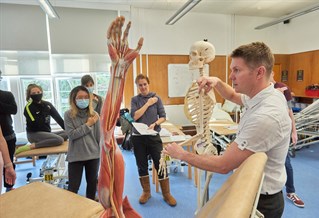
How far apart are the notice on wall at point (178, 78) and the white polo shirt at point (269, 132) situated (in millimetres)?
4233

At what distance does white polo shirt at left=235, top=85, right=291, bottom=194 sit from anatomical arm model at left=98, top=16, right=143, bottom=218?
0.55 m

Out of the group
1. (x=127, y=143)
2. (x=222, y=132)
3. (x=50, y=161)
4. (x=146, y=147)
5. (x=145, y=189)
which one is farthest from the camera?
(x=127, y=143)

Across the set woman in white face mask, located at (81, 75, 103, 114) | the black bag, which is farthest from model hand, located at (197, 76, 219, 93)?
the black bag

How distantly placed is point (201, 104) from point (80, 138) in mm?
1194

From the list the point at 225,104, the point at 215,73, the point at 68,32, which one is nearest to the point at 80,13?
the point at 68,32

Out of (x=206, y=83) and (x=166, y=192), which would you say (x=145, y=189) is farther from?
(x=206, y=83)

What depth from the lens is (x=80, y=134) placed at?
75.5 inches

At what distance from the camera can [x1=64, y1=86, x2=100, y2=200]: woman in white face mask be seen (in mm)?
1912

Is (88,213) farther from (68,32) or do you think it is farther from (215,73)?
(215,73)

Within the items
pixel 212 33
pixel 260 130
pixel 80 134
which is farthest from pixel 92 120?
pixel 212 33

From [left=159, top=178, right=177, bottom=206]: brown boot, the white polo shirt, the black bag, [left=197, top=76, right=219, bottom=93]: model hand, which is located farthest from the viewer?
the black bag

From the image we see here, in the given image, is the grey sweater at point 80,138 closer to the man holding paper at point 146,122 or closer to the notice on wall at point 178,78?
the man holding paper at point 146,122

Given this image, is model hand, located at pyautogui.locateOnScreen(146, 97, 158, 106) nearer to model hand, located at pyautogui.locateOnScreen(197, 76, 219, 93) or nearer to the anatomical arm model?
model hand, located at pyautogui.locateOnScreen(197, 76, 219, 93)

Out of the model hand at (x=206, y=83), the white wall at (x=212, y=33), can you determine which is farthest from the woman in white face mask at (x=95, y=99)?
the white wall at (x=212, y=33)
